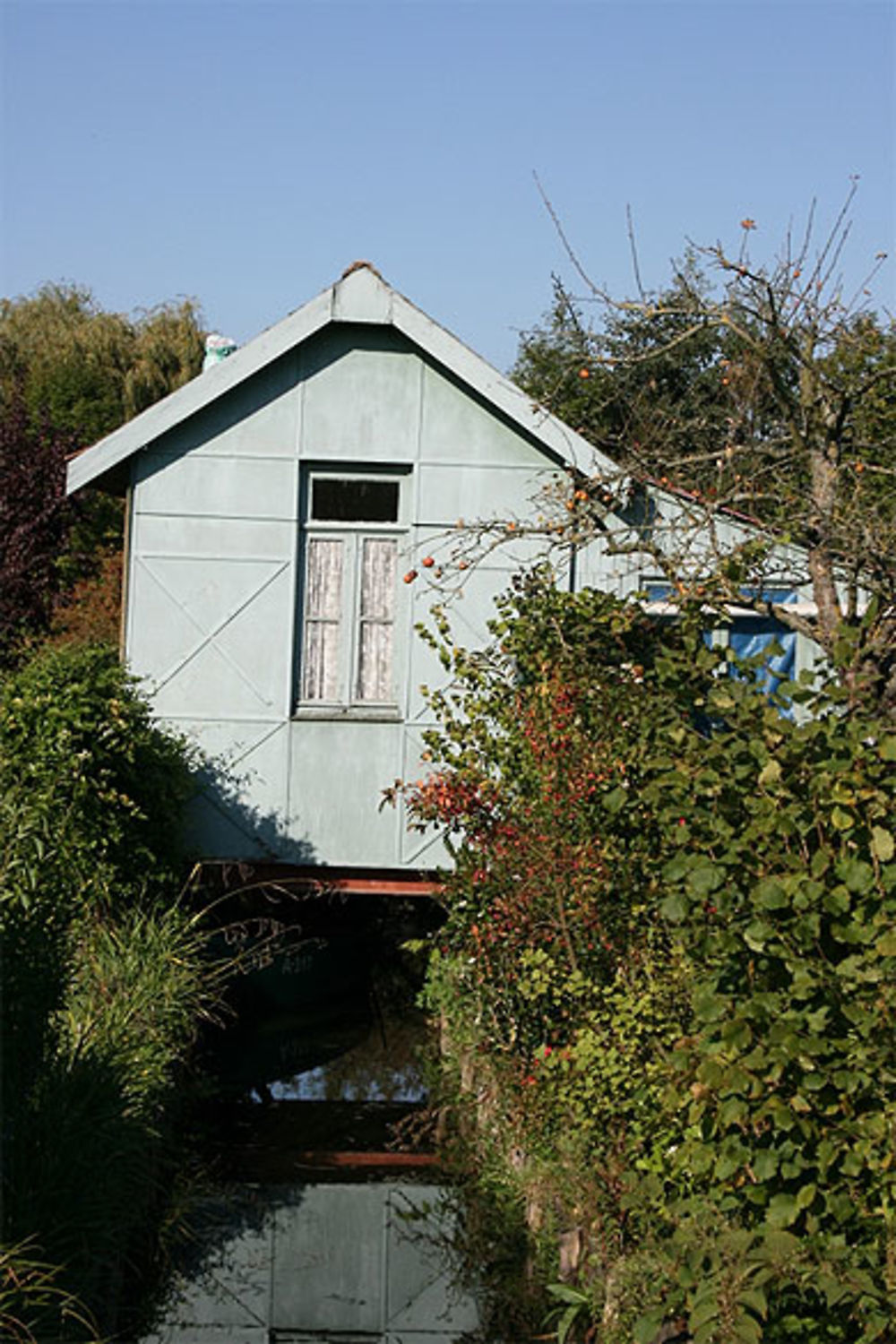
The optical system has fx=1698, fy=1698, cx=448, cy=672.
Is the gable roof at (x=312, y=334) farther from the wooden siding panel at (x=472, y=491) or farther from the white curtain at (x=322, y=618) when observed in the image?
the white curtain at (x=322, y=618)

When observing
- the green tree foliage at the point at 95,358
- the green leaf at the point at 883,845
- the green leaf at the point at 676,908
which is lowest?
the green leaf at the point at 676,908

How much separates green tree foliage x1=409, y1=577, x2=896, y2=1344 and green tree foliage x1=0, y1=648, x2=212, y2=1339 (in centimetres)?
192

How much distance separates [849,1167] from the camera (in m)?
4.79

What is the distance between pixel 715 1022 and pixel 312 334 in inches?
355

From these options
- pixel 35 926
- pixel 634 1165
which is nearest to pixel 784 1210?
pixel 634 1165

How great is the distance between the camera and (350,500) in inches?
529

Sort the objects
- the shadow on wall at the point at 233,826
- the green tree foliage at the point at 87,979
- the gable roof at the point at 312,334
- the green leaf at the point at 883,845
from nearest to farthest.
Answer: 1. the green leaf at the point at 883,845
2. the green tree foliage at the point at 87,979
3. the gable roof at the point at 312,334
4. the shadow on wall at the point at 233,826

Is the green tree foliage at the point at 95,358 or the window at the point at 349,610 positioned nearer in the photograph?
the window at the point at 349,610

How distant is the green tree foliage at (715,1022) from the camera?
481 cm

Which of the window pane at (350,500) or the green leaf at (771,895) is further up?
the window pane at (350,500)

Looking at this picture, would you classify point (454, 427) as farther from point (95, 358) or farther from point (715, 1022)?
point (95, 358)

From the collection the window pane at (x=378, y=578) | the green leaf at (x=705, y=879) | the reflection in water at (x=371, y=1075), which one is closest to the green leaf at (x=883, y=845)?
the green leaf at (x=705, y=879)

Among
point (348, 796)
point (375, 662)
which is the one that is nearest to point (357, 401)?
point (375, 662)

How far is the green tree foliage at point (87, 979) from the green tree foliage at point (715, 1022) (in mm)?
1919
